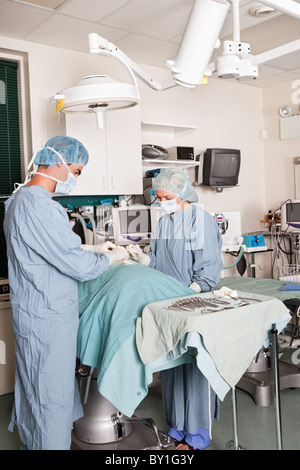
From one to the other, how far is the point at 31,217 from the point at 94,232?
1.69 meters

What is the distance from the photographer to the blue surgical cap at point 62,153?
1994mm

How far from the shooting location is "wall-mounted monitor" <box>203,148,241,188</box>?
14.1ft

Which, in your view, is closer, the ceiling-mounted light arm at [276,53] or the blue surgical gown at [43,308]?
the blue surgical gown at [43,308]

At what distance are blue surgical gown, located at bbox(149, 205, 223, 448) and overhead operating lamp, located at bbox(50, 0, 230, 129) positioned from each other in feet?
2.41

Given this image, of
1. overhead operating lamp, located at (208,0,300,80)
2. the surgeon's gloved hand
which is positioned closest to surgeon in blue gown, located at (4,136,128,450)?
the surgeon's gloved hand

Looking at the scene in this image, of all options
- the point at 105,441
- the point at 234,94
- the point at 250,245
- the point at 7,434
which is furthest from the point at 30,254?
the point at 234,94

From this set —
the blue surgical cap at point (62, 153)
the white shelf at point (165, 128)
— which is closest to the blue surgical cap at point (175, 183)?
the blue surgical cap at point (62, 153)

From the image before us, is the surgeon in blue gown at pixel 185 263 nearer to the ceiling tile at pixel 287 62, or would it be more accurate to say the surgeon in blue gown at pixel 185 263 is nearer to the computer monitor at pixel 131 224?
the computer monitor at pixel 131 224

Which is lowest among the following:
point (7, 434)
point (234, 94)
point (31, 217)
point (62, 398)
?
point (7, 434)

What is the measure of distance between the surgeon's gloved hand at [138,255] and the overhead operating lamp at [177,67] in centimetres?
84

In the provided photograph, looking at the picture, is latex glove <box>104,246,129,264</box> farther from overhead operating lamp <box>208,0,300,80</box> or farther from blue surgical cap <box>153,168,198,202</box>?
overhead operating lamp <box>208,0,300,80</box>

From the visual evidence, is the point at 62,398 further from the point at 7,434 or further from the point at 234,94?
the point at 234,94

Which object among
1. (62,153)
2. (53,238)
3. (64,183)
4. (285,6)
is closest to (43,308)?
(53,238)

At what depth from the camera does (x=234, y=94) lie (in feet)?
15.7
